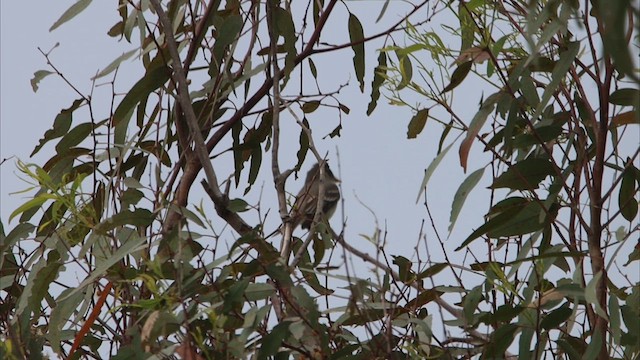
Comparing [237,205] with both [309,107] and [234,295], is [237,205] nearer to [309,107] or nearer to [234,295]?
[234,295]

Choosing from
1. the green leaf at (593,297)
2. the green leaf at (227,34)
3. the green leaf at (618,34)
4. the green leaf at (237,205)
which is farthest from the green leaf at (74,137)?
the green leaf at (618,34)

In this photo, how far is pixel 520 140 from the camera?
2.13m

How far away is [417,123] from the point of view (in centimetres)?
237

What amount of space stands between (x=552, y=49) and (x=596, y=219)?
0.46 m

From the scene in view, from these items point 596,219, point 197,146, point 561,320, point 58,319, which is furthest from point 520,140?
point 58,319

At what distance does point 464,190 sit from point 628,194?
13.7 inches

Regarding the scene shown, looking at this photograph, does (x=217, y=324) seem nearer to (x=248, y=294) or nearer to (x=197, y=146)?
(x=248, y=294)

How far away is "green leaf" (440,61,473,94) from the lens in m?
2.06

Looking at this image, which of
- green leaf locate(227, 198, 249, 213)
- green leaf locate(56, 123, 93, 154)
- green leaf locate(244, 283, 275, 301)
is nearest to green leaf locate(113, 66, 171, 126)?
green leaf locate(56, 123, 93, 154)

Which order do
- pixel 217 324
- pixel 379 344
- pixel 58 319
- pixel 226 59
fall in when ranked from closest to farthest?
pixel 217 324, pixel 379 344, pixel 58 319, pixel 226 59

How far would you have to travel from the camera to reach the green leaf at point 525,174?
6.91 feet

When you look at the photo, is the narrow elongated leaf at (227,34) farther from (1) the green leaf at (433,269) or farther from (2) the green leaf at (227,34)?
(1) the green leaf at (433,269)

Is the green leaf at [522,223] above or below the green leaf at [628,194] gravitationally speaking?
below

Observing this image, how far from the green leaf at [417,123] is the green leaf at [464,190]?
0.23 metres
